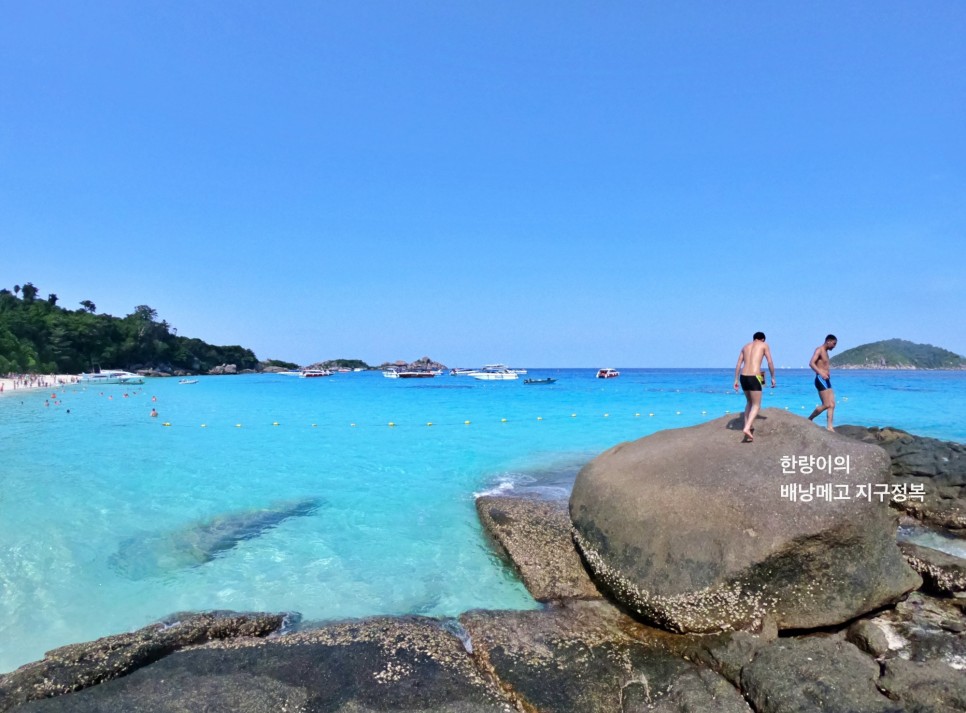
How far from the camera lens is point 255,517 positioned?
10.9 m

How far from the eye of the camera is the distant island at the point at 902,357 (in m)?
182

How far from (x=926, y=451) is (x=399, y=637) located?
40.2ft

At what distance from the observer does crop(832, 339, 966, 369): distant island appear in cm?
18175

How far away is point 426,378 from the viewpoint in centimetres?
10556

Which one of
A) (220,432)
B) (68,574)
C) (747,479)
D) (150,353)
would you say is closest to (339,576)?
(68,574)

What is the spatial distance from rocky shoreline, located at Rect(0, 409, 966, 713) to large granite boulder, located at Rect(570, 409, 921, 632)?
11 cm

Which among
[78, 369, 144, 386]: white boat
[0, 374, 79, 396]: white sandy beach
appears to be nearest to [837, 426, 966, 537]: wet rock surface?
[0, 374, 79, 396]: white sandy beach

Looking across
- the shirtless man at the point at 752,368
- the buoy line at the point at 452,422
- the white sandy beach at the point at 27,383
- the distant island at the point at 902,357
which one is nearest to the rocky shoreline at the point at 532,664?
the shirtless man at the point at 752,368

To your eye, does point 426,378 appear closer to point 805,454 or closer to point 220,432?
point 220,432

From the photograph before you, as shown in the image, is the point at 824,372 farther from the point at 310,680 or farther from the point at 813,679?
the point at 310,680

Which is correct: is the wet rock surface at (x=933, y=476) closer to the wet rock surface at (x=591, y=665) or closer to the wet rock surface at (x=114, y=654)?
the wet rock surface at (x=591, y=665)

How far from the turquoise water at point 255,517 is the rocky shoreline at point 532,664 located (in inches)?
47.1

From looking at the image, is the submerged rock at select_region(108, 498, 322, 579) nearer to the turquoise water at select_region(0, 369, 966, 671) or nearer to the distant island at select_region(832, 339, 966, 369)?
the turquoise water at select_region(0, 369, 966, 671)

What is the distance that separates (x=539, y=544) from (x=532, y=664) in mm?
3019
